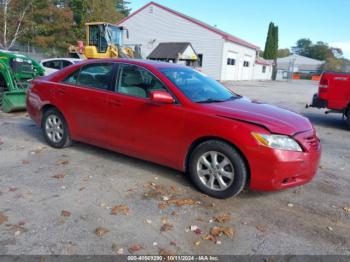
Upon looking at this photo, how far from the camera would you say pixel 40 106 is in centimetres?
585

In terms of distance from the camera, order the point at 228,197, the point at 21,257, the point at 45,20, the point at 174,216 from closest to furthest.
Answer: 1. the point at 21,257
2. the point at 174,216
3. the point at 228,197
4. the point at 45,20

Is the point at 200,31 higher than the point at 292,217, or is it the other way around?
the point at 200,31

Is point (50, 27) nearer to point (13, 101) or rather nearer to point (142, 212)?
point (13, 101)

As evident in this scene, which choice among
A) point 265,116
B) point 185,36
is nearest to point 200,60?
point 185,36

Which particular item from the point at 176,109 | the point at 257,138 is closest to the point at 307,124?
the point at 257,138

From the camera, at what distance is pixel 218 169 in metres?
3.98

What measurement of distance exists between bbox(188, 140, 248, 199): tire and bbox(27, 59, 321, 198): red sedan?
12 millimetres

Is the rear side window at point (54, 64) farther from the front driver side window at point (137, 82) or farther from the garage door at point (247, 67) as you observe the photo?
the garage door at point (247, 67)

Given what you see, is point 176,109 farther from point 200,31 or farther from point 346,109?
point 200,31

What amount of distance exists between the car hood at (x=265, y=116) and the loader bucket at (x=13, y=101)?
680 centimetres

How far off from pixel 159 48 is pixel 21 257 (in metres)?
32.0

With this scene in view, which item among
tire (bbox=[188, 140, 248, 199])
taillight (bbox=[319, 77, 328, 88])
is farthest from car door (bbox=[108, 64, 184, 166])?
taillight (bbox=[319, 77, 328, 88])

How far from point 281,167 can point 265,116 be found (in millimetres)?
679

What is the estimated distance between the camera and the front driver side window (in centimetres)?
455
